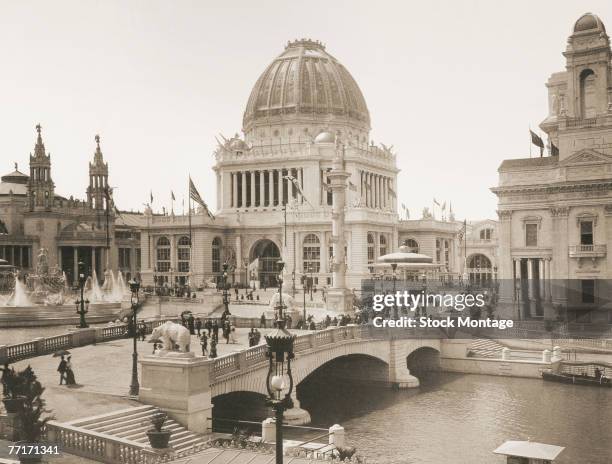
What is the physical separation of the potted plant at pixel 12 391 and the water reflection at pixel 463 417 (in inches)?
652

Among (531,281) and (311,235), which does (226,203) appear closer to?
(311,235)

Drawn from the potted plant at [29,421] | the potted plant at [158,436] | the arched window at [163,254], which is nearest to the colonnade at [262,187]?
the arched window at [163,254]

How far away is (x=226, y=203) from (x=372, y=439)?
7927 cm

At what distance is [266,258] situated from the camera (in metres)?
107

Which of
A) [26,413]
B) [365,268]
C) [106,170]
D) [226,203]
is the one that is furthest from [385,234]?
[26,413]

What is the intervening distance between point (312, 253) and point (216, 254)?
15553mm

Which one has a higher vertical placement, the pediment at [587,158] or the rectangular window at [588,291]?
the pediment at [587,158]

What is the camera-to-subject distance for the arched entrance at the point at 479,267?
132425mm

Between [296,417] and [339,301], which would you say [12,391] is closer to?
[296,417]

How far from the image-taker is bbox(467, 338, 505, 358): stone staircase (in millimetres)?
57906

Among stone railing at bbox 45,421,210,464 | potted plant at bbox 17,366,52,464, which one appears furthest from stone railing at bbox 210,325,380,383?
potted plant at bbox 17,366,52,464

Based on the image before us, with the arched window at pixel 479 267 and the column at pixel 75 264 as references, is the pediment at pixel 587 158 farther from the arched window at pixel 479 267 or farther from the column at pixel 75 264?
the column at pixel 75 264

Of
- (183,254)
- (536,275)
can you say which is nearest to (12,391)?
(536,275)

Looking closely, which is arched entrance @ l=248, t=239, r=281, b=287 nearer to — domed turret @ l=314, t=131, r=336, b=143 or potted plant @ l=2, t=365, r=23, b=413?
domed turret @ l=314, t=131, r=336, b=143
